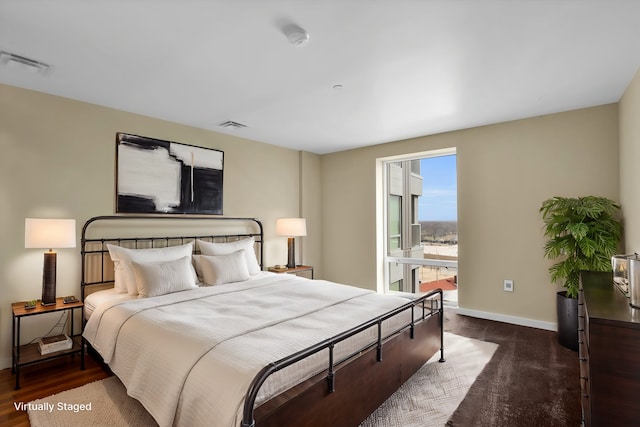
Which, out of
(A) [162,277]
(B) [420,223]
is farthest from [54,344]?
(B) [420,223]

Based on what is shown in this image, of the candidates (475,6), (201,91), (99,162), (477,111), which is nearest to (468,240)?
(477,111)

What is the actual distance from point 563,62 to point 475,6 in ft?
4.04

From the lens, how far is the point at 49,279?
2.93 m

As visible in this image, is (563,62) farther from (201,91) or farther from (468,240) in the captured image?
(201,91)

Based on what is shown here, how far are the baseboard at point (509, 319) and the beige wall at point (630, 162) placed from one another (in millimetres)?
1229

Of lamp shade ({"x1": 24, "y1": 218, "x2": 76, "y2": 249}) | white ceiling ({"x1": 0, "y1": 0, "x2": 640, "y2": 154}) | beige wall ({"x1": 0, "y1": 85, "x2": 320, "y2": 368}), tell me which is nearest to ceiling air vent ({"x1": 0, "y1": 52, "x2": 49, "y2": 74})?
white ceiling ({"x1": 0, "y1": 0, "x2": 640, "y2": 154})

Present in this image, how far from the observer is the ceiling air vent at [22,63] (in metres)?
2.47

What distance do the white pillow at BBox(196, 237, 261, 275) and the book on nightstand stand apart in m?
1.52

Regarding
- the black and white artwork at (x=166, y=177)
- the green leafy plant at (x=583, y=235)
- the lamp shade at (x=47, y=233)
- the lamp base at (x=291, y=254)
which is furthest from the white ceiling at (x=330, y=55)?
the lamp base at (x=291, y=254)

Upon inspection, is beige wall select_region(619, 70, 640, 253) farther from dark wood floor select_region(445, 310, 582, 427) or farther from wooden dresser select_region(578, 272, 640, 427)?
wooden dresser select_region(578, 272, 640, 427)

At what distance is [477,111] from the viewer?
3.76 meters

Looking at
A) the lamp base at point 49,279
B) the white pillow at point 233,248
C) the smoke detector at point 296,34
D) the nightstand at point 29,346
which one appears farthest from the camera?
the white pillow at point 233,248

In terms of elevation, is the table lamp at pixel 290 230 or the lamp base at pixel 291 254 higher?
the table lamp at pixel 290 230

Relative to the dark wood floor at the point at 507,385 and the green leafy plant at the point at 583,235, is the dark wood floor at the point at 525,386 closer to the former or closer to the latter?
the dark wood floor at the point at 507,385
